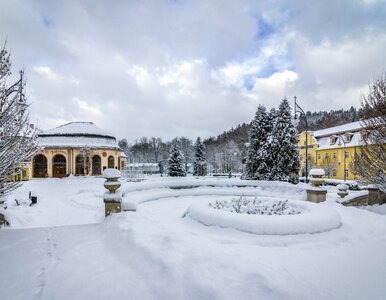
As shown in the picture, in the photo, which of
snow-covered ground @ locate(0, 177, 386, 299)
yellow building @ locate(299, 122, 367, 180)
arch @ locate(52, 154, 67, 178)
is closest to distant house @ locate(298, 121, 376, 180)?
yellow building @ locate(299, 122, 367, 180)

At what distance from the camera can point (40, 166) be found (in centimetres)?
3841

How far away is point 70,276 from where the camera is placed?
3.95 metres

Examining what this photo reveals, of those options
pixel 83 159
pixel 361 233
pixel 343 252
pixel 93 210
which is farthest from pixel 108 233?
pixel 83 159

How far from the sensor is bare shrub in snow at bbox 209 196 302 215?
7.00 meters

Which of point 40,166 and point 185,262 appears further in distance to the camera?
point 40,166

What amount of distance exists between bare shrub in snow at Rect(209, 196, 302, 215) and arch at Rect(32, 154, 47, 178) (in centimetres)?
3882

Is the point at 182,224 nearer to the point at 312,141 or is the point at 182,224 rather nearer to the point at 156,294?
the point at 156,294

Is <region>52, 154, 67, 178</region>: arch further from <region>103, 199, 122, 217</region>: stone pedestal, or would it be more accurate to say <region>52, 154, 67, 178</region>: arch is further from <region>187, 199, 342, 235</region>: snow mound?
<region>187, 199, 342, 235</region>: snow mound

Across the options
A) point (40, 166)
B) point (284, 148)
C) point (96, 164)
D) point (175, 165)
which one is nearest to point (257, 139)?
point (284, 148)

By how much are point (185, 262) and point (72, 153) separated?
3913 cm

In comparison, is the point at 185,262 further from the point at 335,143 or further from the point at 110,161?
the point at 335,143

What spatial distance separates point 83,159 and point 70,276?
3796 cm

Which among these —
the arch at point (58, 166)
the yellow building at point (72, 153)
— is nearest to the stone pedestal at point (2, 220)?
the yellow building at point (72, 153)

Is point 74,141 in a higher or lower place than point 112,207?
higher
